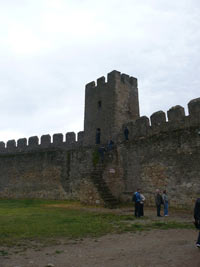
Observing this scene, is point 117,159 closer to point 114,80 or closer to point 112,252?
point 114,80

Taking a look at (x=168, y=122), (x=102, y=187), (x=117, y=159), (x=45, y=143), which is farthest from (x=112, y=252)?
(x=45, y=143)

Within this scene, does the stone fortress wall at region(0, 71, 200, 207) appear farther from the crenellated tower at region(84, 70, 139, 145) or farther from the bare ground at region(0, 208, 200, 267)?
the bare ground at region(0, 208, 200, 267)

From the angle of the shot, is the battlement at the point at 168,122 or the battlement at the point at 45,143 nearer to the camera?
the battlement at the point at 168,122

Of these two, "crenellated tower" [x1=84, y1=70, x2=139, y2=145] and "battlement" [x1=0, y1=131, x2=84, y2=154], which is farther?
"battlement" [x1=0, y1=131, x2=84, y2=154]

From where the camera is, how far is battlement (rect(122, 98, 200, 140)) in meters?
12.7

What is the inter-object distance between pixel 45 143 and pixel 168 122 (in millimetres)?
13956

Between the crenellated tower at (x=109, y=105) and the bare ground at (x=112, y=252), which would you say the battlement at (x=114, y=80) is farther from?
the bare ground at (x=112, y=252)

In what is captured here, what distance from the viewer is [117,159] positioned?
52.5 ft

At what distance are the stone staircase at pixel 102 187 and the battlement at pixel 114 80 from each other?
8.32m

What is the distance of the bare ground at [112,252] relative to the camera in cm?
438

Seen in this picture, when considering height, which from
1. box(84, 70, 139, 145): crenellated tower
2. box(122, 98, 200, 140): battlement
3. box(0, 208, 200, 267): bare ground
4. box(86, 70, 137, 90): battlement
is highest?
box(86, 70, 137, 90): battlement

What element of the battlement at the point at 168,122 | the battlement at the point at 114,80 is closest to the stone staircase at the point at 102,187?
the battlement at the point at 168,122

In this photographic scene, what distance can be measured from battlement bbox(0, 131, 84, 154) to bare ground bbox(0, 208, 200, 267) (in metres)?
17.2

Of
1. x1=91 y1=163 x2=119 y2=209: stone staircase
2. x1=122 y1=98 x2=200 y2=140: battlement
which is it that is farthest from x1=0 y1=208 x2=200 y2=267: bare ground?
x1=122 y1=98 x2=200 y2=140: battlement
